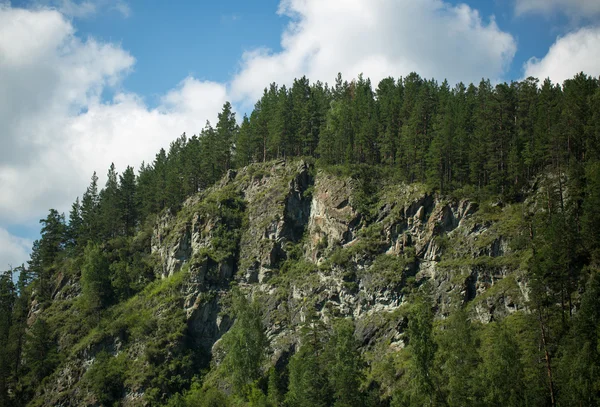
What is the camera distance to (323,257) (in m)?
77.7

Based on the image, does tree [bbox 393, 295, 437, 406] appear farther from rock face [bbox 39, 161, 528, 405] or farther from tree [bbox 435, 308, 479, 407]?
rock face [bbox 39, 161, 528, 405]

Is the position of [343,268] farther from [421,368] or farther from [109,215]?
[109,215]

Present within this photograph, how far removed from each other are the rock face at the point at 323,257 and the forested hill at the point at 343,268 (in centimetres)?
27

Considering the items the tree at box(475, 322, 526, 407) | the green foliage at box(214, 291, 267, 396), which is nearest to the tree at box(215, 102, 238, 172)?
the green foliage at box(214, 291, 267, 396)

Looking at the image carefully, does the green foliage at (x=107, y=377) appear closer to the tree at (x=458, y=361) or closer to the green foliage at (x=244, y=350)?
the green foliage at (x=244, y=350)

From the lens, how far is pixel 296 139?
100 meters

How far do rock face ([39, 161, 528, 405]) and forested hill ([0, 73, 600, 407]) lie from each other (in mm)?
271

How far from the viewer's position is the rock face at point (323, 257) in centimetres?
6488

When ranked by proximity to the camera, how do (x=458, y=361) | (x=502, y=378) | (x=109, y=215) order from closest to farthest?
(x=502, y=378) → (x=458, y=361) → (x=109, y=215)

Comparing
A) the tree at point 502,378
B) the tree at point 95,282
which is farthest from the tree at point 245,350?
the tree at point 95,282

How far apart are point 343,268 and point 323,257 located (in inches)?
201

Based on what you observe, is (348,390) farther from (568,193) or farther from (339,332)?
(568,193)

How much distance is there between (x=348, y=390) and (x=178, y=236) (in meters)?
48.2

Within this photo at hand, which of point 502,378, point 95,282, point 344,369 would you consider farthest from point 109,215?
point 502,378
